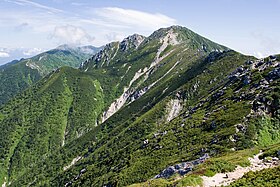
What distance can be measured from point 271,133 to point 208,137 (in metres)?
30.1

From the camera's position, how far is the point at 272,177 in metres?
38.0

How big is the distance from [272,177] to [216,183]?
909cm

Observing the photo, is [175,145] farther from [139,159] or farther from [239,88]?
[239,88]

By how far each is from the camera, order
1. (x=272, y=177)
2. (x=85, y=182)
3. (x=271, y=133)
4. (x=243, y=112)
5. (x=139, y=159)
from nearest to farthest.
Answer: (x=272, y=177) < (x=271, y=133) < (x=243, y=112) < (x=139, y=159) < (x=85, y=182)

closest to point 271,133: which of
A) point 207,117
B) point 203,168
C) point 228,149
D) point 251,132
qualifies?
point 251,132

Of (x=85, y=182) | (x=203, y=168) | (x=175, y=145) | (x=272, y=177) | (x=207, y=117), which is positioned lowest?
(x=85, y=182)

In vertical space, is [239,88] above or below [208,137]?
above

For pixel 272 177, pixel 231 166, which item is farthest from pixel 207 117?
pixel 272 177

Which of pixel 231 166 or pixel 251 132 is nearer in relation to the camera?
pixel 231 166

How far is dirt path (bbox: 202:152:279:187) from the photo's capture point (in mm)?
45000

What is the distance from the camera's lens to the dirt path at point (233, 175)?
45.0m

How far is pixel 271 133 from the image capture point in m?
101

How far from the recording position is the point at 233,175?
48.2 metres

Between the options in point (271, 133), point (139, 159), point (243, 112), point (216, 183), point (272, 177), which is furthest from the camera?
point (139, 159)
